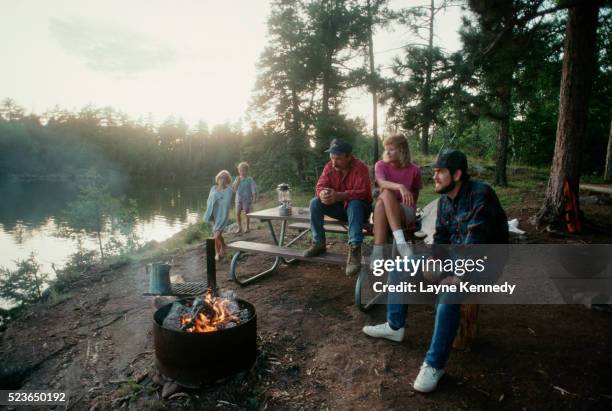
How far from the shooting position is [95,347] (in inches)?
157

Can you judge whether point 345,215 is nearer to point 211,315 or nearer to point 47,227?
point 211,315

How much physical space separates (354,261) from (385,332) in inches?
33.7

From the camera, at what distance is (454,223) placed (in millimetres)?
2834

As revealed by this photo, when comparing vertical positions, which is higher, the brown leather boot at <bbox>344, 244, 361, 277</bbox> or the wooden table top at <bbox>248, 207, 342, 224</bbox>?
the wooden table top at <bbox>248, 207, 342, 224</bbox>

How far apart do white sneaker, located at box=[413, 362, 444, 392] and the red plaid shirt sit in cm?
208

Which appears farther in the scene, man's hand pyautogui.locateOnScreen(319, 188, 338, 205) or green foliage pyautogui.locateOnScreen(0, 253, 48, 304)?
green foliage pyautogui.locateOnScreen(0, 253, 48, 304)

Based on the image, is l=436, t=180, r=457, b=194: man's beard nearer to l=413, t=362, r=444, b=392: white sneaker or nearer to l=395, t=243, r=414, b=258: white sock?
l=395, t=243, r=414, b=258: white sock

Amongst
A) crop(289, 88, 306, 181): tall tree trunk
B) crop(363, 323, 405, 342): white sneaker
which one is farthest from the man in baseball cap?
crop(289, 88, 306, 181): tall tree trunk

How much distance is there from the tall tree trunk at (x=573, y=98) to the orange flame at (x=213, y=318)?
20.7ft

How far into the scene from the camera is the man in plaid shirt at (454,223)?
8.08 ft

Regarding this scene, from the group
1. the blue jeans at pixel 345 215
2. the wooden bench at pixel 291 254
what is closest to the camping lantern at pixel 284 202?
the wooden bench at pixel 291 254

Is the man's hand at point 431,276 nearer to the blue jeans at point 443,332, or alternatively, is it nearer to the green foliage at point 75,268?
the blue jeans at point 443,332

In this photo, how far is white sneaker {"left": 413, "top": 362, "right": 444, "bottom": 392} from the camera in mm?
2473

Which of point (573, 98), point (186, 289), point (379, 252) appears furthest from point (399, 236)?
point (573, 98)
